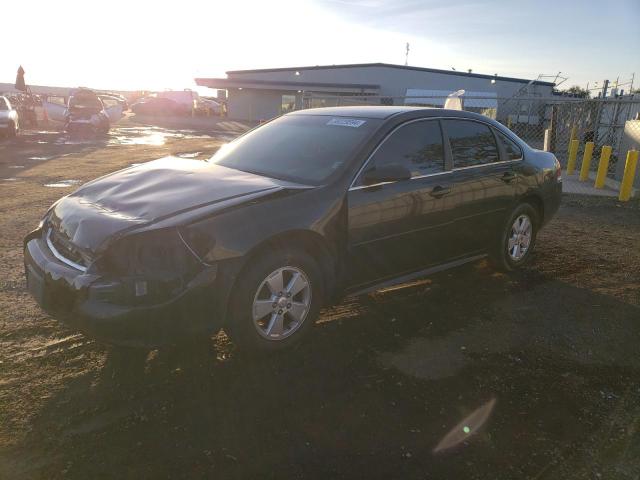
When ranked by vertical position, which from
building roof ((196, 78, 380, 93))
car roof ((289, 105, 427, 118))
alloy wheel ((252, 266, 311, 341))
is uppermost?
building roof ((196, 78, 380, 93))

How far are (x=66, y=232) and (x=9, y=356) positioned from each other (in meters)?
0.94

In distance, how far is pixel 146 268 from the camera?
2.95 meters

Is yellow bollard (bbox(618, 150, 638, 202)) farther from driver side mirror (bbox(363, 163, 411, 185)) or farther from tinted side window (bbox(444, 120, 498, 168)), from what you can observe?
driver side mirror (bbox(363, 163, 411, 185))

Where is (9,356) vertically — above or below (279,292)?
below

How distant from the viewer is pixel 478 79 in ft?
136

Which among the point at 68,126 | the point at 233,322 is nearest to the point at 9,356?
the point at 233,322

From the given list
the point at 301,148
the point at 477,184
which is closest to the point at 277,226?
the point at 301,148

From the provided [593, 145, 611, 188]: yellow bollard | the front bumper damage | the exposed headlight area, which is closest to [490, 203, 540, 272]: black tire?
the front bumper damage

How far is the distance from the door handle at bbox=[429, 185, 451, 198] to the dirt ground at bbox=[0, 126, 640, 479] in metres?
1.01

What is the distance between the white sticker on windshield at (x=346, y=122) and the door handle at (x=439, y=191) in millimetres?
827

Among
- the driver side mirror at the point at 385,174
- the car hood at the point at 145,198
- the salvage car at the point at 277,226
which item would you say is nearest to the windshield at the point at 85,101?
the salvage car at the point at 277,226

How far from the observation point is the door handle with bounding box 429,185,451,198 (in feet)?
14.1

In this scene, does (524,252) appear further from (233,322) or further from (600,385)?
(233,322)

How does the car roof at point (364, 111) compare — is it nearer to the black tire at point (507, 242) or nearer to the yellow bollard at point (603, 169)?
the black tire at point (507, 242)
